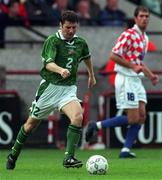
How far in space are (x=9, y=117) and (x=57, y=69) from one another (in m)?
6.62

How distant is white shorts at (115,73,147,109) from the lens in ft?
50.5

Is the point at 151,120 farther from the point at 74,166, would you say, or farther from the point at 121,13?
the point at 74,166

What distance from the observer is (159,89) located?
1923 centimetres

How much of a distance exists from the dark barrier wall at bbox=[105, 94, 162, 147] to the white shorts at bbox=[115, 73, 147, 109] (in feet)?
9.82

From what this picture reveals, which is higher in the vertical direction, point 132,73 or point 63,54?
point 63,54

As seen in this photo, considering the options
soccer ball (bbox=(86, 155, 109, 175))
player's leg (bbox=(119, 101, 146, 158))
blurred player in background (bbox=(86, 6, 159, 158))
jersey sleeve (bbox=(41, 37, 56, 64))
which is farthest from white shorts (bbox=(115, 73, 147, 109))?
soccer ball (bbox=(86, 155, 109, 175))

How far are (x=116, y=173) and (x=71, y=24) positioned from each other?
6.35ft

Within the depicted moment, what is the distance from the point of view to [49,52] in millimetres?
12336

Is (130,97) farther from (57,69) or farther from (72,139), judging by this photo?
(57,69)

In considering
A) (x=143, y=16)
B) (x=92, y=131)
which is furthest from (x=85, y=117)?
(x=143, y=16)

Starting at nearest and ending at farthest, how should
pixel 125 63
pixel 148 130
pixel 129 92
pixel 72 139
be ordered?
pixel 72 139
pixel 125 63
pixel 129 92
pixel 148 130

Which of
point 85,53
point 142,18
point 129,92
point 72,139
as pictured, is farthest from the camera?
point 129,92

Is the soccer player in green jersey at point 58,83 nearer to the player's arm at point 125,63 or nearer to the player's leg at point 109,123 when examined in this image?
the player's arm at point 125,63

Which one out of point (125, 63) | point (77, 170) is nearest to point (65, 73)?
point (77, 170)
